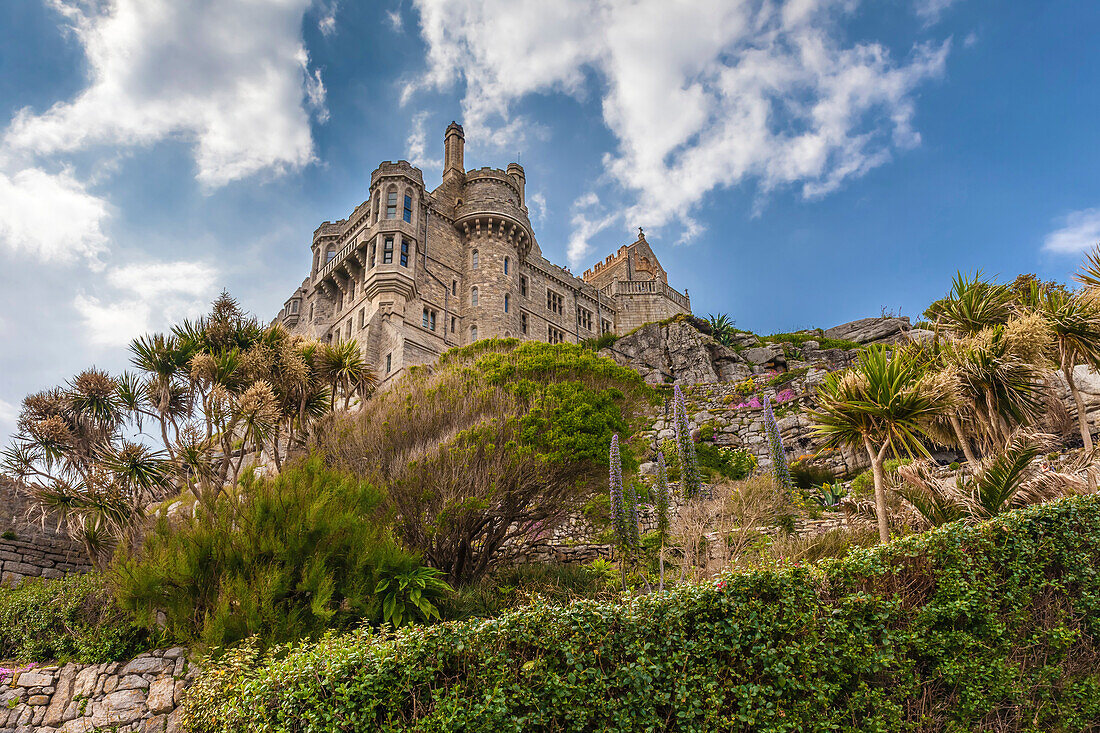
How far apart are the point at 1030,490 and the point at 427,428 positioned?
39.2 ft

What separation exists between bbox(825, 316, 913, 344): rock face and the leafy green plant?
116 feet

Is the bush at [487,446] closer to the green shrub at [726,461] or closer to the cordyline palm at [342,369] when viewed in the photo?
the cordyline palm at [342,369]

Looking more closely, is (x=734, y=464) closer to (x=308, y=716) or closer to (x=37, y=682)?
(x=308, y=716)

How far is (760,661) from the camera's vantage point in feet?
21.1

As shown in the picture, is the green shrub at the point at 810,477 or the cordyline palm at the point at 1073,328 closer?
the cordyline palm at the point at 1073,328

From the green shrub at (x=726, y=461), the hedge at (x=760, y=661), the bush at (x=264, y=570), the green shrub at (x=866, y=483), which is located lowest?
the hedge at (x=760, y=661)

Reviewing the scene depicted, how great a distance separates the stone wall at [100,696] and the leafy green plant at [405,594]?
285 cm

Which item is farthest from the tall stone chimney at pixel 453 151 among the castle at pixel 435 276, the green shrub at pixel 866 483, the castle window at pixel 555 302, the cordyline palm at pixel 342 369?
Answer: the green shrub at pixel 866 483

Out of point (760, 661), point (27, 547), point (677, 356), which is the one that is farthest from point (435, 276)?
point (760, 661)

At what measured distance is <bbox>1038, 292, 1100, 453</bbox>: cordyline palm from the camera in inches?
468

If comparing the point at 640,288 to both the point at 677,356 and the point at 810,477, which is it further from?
the point at 810,477

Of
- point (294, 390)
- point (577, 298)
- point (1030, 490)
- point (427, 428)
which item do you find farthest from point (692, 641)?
point (577, 298)

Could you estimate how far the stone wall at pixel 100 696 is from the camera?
827 cm

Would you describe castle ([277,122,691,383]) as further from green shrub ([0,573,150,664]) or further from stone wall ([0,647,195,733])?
stone wall ([0,647,195,733])
